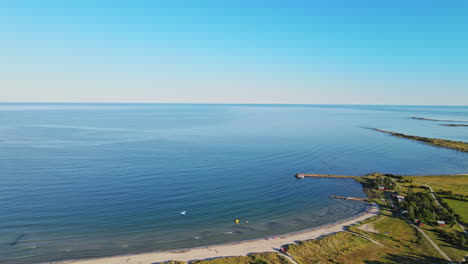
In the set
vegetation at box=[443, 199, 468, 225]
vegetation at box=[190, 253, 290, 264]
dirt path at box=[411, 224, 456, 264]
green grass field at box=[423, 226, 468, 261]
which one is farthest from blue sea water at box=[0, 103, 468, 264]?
vegetation at box=[443, 199, 468, 225]

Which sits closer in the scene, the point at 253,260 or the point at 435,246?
the point at 253,260

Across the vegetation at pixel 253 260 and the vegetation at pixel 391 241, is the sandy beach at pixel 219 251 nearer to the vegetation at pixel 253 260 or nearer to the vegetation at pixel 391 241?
the vegetation at pixel 253 260

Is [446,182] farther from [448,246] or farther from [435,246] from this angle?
[435,246]

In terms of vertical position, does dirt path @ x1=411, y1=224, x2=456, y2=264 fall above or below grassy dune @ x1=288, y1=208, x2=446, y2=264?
above

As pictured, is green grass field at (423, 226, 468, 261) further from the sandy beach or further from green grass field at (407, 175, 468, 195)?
green grass field at (407, 175, 468, 195)

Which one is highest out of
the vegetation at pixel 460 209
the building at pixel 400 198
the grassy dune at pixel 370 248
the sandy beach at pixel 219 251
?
the vegetation at pixel 460 209

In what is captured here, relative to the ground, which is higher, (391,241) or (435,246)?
(435,246)

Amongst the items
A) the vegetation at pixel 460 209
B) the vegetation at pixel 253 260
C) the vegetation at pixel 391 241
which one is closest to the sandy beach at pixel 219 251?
the vegetation at pixel 253 260

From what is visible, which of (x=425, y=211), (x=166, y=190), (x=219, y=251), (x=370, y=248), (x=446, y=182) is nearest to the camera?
(x=219, y=251)

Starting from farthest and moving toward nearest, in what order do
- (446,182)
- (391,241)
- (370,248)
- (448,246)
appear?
(446,182)
(391,241)
(370,248)
(448,246)

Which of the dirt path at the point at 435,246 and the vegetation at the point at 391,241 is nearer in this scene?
the dirt path at the point at 435,246

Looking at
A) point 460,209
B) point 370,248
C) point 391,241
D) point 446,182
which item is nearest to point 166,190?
point 370,248
